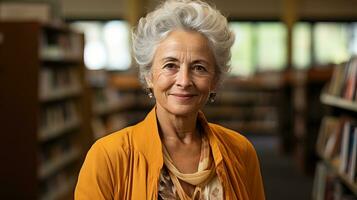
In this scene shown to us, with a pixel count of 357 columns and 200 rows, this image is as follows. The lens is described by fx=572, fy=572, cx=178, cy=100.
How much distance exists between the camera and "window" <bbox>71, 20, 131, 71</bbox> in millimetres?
14938

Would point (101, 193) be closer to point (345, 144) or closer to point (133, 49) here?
point (133, 49)

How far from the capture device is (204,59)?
1.83 metres

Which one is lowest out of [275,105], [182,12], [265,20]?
[275,105]

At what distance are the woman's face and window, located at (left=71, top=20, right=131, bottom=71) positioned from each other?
1316 cm

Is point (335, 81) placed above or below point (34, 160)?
above

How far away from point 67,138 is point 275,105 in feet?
25.4

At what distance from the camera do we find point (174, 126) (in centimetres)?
193

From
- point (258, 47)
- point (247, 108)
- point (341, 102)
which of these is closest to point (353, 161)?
point (341, 102)

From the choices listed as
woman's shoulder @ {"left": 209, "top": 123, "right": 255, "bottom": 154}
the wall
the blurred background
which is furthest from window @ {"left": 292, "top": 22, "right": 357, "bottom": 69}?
woman's shoulder @ {"left": 209, "top": 123, "right": 255, "bottom": 154}

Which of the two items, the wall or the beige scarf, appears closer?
the beige scarf

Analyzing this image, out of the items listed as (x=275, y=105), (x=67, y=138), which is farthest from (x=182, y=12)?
(x=275, y=105)

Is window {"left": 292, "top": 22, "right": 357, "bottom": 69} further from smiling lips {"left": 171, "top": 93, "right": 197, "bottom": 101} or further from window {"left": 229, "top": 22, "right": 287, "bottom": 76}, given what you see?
smiling lips {"left": 171, "top": 93, "right": 197, "bottom": 101}

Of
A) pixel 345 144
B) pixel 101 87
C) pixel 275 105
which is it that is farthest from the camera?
pixel 275 105

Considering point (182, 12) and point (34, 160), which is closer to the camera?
point (182, 12)
